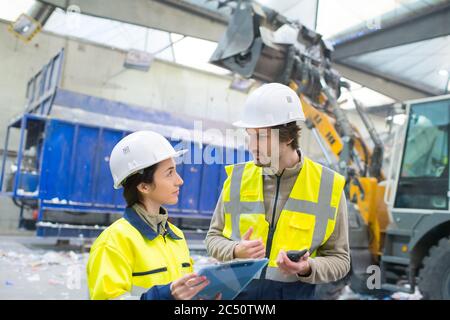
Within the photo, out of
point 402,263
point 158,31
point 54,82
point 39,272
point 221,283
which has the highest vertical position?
point 54,82

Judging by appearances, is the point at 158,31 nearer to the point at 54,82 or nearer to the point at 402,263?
the point at 54,82

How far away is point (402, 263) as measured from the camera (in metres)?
2.80

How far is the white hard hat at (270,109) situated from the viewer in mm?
1144

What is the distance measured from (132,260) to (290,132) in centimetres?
55

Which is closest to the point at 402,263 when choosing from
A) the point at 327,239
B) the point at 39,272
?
the point at 327,239

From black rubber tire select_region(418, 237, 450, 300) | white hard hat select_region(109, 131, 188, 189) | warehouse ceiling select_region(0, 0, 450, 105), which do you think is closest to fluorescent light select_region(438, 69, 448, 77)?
warehouse ceiling select_region(0, 0, 450, 105)

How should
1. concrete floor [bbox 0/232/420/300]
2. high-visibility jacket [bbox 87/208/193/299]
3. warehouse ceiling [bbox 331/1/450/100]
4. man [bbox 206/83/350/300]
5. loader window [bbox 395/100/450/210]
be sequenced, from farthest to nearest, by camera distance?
loader window [bbox 395/100/450/210], concrete floor [bbox 0/232/420/300], warehouse ceiling [bbox 331/1/450/100], man [bbox 206/83/350/300], high-visibility jacket [bbox 87/208/193/299]

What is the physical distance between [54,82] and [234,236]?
2.48 m

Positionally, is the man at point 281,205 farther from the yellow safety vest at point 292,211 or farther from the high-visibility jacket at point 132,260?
the high-visibility jacket at point 132,260

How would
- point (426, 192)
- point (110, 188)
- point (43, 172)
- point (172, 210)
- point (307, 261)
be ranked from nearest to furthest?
point (307, 261)
point (426, 192)
point (43, 172)
point (110, 188)
point (172, 210)

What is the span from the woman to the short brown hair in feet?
0.99

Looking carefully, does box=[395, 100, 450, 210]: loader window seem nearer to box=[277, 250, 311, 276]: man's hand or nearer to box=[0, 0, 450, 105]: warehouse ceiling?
box=[0, 0, 450, 105]: warehouse ceiling

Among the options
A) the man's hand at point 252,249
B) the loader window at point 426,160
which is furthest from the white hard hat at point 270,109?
the loader window at point 426,160

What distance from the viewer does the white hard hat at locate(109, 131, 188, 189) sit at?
3.34 feet
